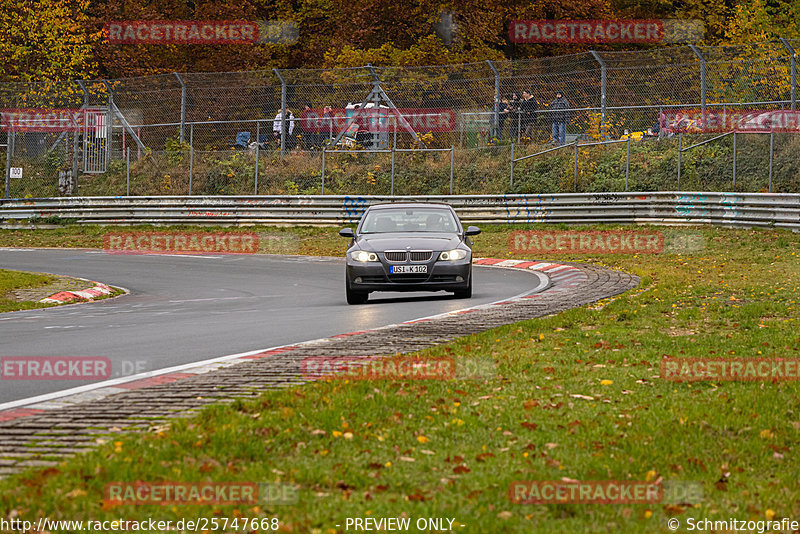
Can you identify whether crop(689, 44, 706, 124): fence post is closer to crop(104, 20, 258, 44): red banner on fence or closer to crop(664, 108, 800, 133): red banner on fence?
crop(664, 108, 800, 133): red banner on fence

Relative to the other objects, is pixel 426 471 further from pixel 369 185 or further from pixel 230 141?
pixel 230 141

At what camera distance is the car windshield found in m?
17.6

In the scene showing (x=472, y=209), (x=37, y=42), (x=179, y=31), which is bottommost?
(x=472, y=209)

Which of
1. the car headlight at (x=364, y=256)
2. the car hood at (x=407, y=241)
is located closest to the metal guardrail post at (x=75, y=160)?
the car hood at (x=407, y=241)

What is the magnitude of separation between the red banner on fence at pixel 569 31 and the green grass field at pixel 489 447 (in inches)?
1373

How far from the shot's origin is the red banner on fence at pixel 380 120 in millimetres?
33719

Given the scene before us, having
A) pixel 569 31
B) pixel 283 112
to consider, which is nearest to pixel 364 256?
pixel 283 112

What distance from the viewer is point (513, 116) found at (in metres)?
32.8

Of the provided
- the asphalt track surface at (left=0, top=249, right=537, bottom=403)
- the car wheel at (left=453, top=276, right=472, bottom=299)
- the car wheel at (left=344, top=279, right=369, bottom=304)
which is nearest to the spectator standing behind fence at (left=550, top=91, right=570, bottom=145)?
the asphalt track surface at (left=0, top=249, right=537, bottom=403)

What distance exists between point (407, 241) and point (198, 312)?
11.2ft

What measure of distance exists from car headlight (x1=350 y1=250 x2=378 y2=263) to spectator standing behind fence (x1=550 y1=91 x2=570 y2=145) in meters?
16.6

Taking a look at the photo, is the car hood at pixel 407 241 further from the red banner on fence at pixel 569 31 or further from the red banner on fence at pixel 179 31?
the red banner on fence at pixel 179 31

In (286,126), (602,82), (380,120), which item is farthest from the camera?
(286,126)

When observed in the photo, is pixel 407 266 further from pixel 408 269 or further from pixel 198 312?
pixel 198 312
